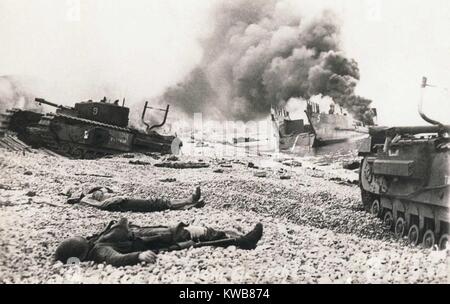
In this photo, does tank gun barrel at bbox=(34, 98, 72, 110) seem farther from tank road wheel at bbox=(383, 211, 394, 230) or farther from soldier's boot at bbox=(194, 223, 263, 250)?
tank road wheel at bbox=(383, 211, 394, 230)

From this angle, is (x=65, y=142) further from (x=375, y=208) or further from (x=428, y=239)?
(x=428, y=239)

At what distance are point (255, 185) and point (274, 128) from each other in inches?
321

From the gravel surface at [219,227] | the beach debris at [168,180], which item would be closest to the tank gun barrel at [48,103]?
the gravel surface at [219,227]

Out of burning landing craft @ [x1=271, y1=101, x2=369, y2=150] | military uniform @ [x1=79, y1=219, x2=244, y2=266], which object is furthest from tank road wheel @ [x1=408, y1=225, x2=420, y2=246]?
burning landing craft @ [x1=271, y1=101, x2=369, y2=150]

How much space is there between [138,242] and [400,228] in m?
5.12

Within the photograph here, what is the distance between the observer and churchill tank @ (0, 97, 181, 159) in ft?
45.6

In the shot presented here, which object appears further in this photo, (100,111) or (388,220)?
(100,111)

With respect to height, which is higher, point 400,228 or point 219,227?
point 219,227

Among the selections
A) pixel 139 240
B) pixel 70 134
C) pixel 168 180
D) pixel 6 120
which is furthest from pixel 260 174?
pixel 6 120

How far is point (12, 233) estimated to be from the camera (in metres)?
6.52

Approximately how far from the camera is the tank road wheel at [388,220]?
9.24 meters

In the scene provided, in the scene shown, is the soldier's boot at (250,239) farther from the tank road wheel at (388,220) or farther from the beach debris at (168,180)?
the tank road wheel at (388,220)

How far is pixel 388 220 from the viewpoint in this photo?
9.45 m

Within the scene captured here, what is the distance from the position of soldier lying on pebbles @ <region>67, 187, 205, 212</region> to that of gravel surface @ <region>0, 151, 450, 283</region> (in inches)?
5.7
